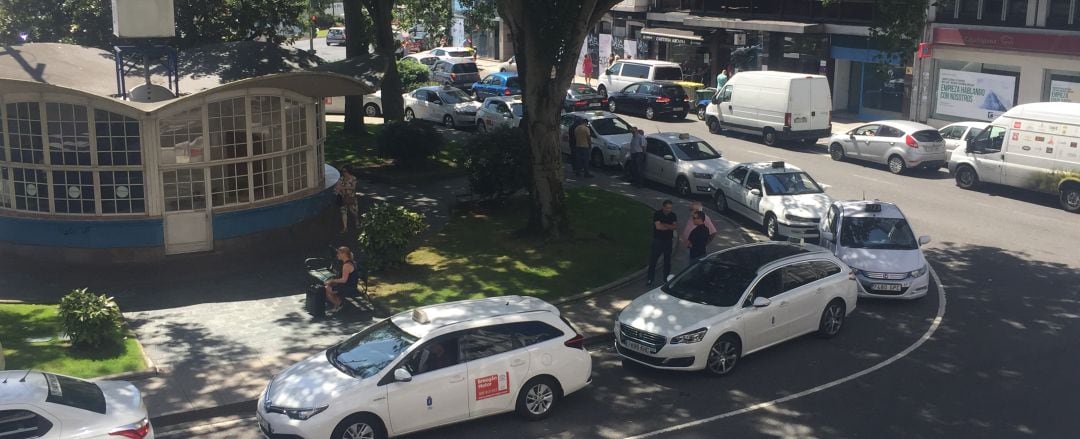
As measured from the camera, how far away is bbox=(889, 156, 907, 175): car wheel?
96.2 ft

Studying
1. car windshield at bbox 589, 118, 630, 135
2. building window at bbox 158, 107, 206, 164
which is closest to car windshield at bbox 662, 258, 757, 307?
building window at bbox 158, 107, 206, 164

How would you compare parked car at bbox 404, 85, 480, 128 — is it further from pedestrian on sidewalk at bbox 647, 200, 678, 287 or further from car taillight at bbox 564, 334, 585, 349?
car taillight at bbox 564, 334, 585, 349

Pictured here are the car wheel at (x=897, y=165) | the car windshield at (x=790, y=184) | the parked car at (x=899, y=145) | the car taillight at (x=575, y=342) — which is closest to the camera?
the car taillight at (x=575, y=342)

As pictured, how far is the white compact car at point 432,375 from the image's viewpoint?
1159cm

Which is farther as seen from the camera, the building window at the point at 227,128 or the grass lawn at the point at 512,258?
the building window at the point at 227,128

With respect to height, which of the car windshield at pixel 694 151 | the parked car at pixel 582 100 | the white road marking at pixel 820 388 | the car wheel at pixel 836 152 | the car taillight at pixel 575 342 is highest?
the parked car at pixel 582 100

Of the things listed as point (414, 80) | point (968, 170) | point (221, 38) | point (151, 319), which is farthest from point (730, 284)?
point (414, 80)

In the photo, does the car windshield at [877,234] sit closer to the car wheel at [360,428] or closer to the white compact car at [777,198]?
the white compact car at [777,198]

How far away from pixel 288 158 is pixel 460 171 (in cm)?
823

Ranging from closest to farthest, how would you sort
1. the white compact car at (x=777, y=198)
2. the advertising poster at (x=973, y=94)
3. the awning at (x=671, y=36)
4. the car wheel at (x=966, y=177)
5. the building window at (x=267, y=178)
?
the building window at (x=267, y=178) → the white compact car at (x=777, y=198) → the car wheel at (x=966, y=177) → the advertising poster at (x=973, y=94) → the awning at (x=671, y=36)

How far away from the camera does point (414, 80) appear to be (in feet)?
159

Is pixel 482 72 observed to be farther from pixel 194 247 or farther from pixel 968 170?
pixel 194 247

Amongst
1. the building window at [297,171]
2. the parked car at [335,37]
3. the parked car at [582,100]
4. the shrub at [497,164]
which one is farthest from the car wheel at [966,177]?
the parked car at [335,37]

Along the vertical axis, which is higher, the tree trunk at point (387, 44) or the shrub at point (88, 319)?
the tree trunk at point (387, 44)
